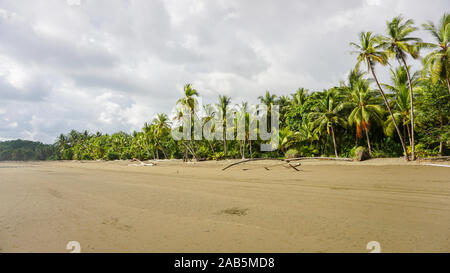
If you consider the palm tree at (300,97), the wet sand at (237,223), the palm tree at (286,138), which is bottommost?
the wet sand at (237,223)

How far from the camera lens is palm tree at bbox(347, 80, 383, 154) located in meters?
21.9

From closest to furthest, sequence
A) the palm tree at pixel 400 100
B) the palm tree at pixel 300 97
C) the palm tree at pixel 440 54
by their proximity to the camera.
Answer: the palm tree at pixel 440 54, the palm tree at pixel 400 100, the palm tree at pixel 300 97

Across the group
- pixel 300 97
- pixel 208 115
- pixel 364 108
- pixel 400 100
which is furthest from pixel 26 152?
pixel 400 100

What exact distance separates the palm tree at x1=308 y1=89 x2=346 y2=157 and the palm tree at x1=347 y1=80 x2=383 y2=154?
166 cm

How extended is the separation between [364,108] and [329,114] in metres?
3.58

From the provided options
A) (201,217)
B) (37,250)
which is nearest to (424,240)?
(201,217)

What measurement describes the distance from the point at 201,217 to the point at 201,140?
33580mm

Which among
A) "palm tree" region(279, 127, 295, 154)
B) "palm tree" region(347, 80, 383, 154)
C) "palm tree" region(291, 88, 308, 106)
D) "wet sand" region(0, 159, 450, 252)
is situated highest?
"palm tree" region(291, 88, 308, 106)

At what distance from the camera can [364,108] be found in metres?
22.2

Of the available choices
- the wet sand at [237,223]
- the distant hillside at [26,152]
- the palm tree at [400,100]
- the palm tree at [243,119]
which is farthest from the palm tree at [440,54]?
the distant hillside at [26,152]

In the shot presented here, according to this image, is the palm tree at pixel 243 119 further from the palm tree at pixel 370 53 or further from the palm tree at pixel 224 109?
the palm tree at pixel 370 53

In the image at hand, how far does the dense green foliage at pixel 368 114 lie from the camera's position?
1653 centimetres

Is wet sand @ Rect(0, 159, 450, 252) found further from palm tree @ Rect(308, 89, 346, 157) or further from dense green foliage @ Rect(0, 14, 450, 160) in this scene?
palm tree @ Rect(308, 89, 346, 157)

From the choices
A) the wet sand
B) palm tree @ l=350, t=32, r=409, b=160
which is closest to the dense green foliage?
palm tree @ l=350, t=32, r=409, b=160
